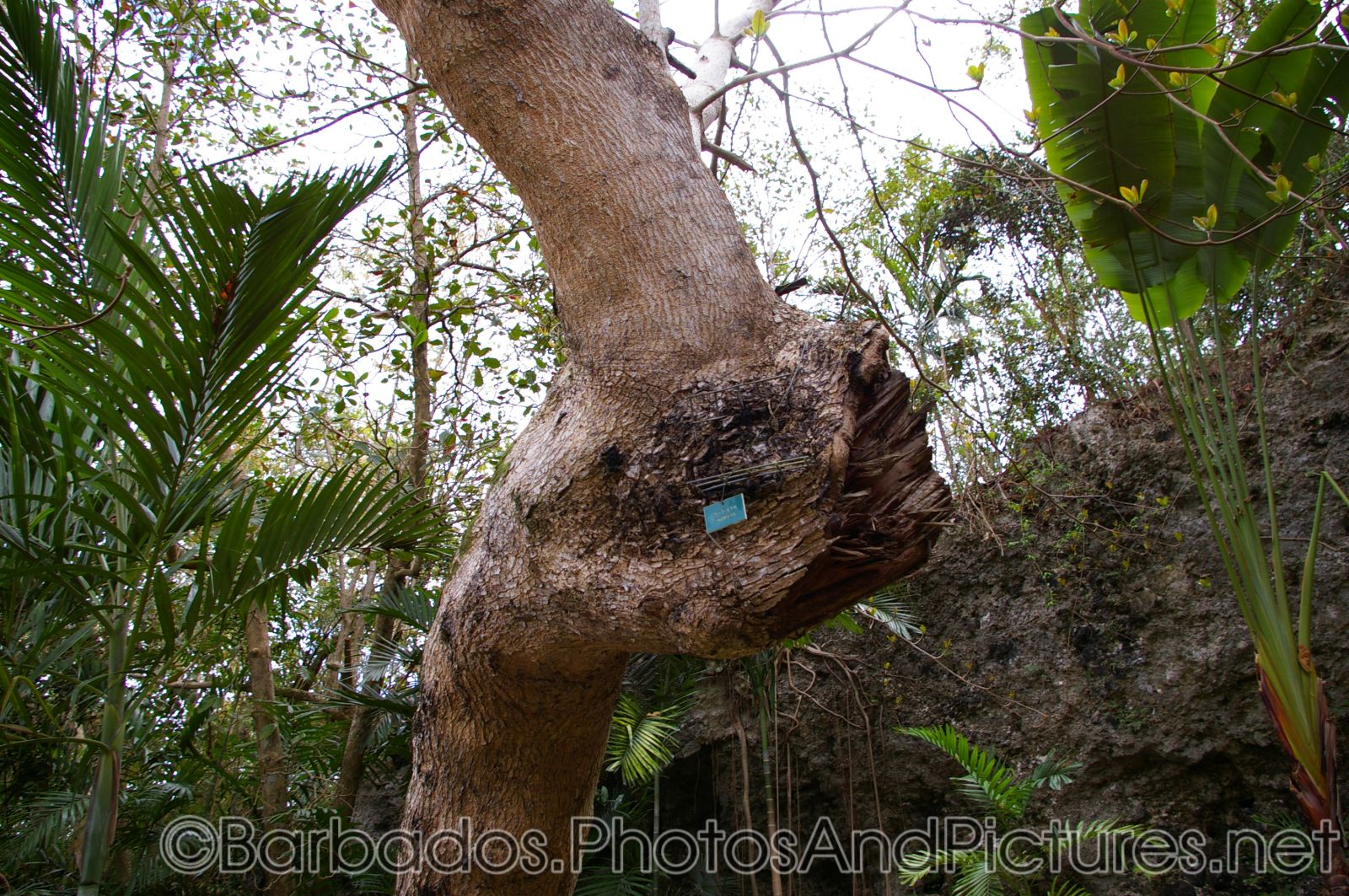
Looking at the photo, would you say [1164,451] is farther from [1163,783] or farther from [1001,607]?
[1163,783]

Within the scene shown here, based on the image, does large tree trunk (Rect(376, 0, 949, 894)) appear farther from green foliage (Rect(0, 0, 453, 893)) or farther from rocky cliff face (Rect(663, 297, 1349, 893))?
rocky cliff face (Rect(663, 297, 1349, 893))

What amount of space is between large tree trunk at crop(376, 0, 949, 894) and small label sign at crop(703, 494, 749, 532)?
2 centimetres

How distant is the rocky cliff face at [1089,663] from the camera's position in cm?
334

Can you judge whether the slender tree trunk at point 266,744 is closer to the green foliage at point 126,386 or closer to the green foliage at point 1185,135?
the green foliage at point 126,386

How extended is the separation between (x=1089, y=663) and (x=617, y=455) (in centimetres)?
317

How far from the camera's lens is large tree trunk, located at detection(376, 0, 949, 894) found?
138cm

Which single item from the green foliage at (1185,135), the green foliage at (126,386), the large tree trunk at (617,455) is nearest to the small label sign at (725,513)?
the large tree trunk at (617,455)

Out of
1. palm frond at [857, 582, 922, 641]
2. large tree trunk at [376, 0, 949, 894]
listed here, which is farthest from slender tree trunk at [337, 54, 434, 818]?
palm frond at [857, 582, 922, 641]

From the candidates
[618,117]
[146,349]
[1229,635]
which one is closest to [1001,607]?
[1229,635]

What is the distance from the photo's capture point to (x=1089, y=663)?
375cm

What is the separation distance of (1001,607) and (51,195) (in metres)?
4.17

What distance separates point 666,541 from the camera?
146 centimetres

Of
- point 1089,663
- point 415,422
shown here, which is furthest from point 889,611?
point 415,422

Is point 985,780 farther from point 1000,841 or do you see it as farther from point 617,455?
point 617,455
